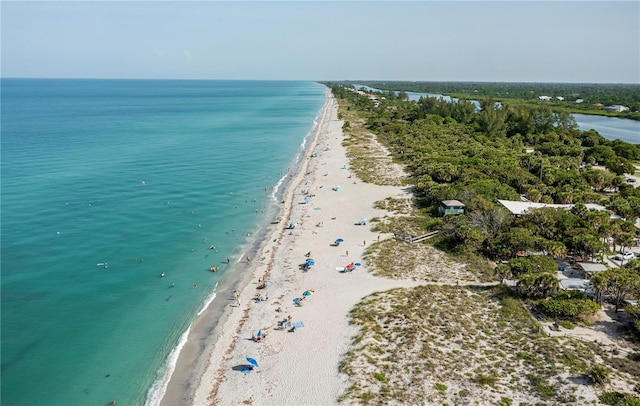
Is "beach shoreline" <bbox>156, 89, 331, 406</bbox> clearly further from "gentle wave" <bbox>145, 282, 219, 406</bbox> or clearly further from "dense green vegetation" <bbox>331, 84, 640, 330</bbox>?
"dense green vegetation" <bbox>331, 84, 640, 330</bbox>

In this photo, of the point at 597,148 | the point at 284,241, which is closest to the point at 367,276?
the point at 284,241

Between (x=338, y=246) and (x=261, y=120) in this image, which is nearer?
(x=338, y=246)

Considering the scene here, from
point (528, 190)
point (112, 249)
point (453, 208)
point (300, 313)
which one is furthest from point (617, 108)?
point (112, 249)

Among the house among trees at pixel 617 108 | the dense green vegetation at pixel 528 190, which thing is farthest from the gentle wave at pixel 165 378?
the house among trees at pixel 617 108

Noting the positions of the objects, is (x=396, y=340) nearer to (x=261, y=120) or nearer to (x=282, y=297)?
(x=282, y=297)

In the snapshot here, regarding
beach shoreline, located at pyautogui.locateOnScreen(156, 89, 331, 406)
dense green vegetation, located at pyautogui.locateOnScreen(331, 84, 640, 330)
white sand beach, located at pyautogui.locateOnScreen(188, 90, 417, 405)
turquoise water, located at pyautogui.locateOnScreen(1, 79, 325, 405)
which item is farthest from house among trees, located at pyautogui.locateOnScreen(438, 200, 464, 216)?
turquoise water, located at pyautogui.locateOnScreen(1, 79, 325, 405)

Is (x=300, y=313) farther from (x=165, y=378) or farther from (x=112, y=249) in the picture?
(x=112, y=249)
